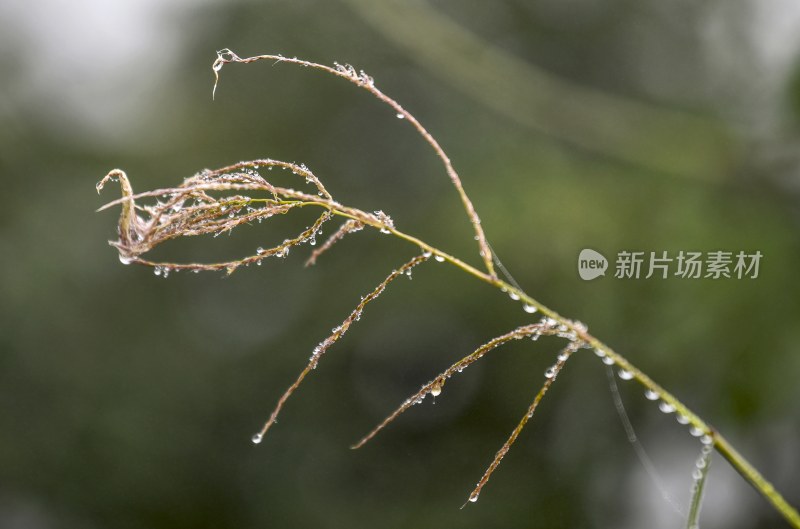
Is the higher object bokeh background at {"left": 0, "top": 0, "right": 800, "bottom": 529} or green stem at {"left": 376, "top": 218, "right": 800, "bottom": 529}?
bokeh background at {"left": 0, "top": 0, "right": 800, "bottom": 529}

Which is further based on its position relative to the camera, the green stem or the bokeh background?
the bokeh background

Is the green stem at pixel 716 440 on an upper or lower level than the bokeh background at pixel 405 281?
lower

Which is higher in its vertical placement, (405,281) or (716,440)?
(405,281)

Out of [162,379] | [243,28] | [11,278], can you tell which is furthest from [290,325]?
[243,28]

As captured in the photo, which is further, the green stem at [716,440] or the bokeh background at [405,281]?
the bokeh background at [405,281]

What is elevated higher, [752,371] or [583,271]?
[583,271]

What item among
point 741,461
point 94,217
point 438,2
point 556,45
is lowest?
point 741,461

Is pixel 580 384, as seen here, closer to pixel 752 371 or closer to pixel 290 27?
pixel 752 371

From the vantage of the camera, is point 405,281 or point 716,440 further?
point 405,281
